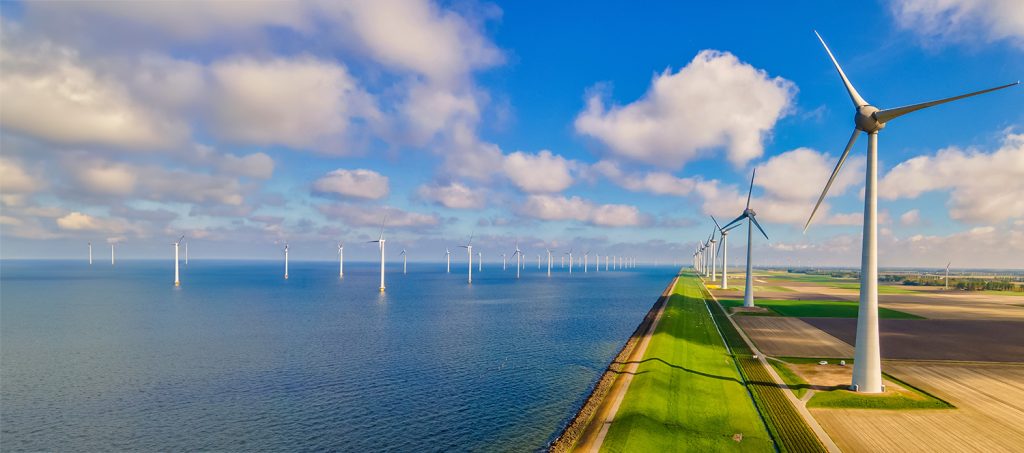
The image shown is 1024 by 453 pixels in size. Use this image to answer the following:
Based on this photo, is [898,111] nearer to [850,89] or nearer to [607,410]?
[850,89]

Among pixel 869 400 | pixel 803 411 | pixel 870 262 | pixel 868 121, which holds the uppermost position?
pixel 868 121

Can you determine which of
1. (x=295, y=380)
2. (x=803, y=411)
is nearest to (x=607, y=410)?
(x=803, y=411)

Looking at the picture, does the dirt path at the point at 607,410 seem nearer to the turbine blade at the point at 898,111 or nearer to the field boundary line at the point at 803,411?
the field boundary line at the point at 803,411

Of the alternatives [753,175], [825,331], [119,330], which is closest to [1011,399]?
[825,331]

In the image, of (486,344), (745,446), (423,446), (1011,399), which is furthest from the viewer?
(486,344)

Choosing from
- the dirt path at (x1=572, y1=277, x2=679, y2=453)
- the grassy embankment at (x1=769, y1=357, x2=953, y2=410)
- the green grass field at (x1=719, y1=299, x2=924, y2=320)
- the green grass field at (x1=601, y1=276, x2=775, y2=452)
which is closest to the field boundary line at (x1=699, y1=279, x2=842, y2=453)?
the grassy embankment at (x1=769, y1=357, x2=953, y2=410)

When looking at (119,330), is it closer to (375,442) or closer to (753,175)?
(375,442)
